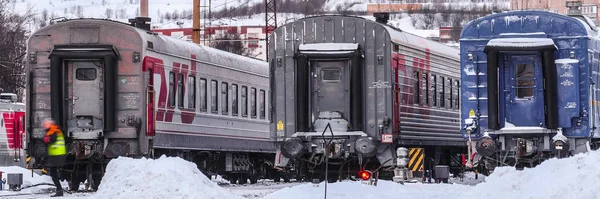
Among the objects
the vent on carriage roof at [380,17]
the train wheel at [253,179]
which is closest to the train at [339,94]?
the vent on carriage roof at [380,17]

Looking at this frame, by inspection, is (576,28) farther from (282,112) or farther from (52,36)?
(52,36)

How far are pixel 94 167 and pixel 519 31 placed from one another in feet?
30.3

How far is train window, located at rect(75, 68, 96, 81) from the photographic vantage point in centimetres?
2775

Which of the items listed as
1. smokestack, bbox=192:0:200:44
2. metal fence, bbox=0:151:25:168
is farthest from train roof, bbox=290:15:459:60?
metal fence, bbox=0:151:25:168

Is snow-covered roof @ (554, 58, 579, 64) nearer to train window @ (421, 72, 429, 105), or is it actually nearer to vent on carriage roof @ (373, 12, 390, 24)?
vent on carriage roof @ (373, 12, 390, 24)

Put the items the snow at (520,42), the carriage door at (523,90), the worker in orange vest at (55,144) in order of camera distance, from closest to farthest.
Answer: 1. the snow at (520,42)
2. the carriage door at (523,90)
3. the worker in orange vest at (55,144)

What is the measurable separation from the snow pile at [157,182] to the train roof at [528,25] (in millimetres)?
7075

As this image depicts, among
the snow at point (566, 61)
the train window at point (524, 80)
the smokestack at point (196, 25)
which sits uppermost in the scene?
the smokestack at point (196, 25)

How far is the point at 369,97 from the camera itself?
27.4m

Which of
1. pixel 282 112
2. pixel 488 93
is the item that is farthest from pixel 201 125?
pixel 488 93

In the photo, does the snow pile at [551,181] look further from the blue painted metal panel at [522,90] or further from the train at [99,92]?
the train at [99,92]

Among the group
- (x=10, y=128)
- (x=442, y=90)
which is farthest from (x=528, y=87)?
(x=10, y=128)

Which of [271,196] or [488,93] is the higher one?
[488,93]

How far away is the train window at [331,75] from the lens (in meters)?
27.4
